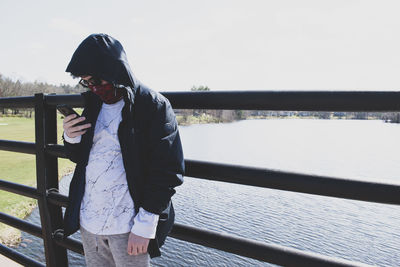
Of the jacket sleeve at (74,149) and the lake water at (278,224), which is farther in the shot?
the lake water at (278,224)

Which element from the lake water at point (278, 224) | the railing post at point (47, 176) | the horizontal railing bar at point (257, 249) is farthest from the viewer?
the lake water at point (278, 224)

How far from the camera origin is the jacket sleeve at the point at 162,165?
110cm

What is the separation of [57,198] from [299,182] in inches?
64.0

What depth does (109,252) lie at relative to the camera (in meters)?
1.33

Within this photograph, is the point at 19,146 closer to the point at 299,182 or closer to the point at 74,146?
the point at 74,146

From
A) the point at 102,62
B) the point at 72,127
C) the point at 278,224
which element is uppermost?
the point at 102,62

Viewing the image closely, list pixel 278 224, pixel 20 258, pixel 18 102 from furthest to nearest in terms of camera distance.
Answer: pixel 278 224, pixel 20 258, pixel 18 102

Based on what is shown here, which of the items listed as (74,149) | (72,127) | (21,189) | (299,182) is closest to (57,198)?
(21,189)

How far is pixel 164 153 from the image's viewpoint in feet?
3.65

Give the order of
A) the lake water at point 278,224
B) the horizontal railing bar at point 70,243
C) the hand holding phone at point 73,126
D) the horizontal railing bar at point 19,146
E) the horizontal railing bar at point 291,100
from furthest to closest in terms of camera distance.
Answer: the lake water at point 278,224 → the horizontal railing bar at point 19,146 → the horizontal railing bar at point 70,243 → the hand holding phone at point 73,126 → the horizontal railing bar at point 291,100

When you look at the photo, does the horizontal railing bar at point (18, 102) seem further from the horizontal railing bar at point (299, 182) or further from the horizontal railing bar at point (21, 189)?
the horizontal railing bar at point (299, 182)

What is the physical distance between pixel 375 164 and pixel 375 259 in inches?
493

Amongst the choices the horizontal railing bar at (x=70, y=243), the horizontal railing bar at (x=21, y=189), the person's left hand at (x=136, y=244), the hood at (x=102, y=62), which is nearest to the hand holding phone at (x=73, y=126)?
the hood at (x=102, y=62)

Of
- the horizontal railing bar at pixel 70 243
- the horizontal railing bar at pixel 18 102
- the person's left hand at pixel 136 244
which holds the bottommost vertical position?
the horizontal railing bar at pixel 70 243
